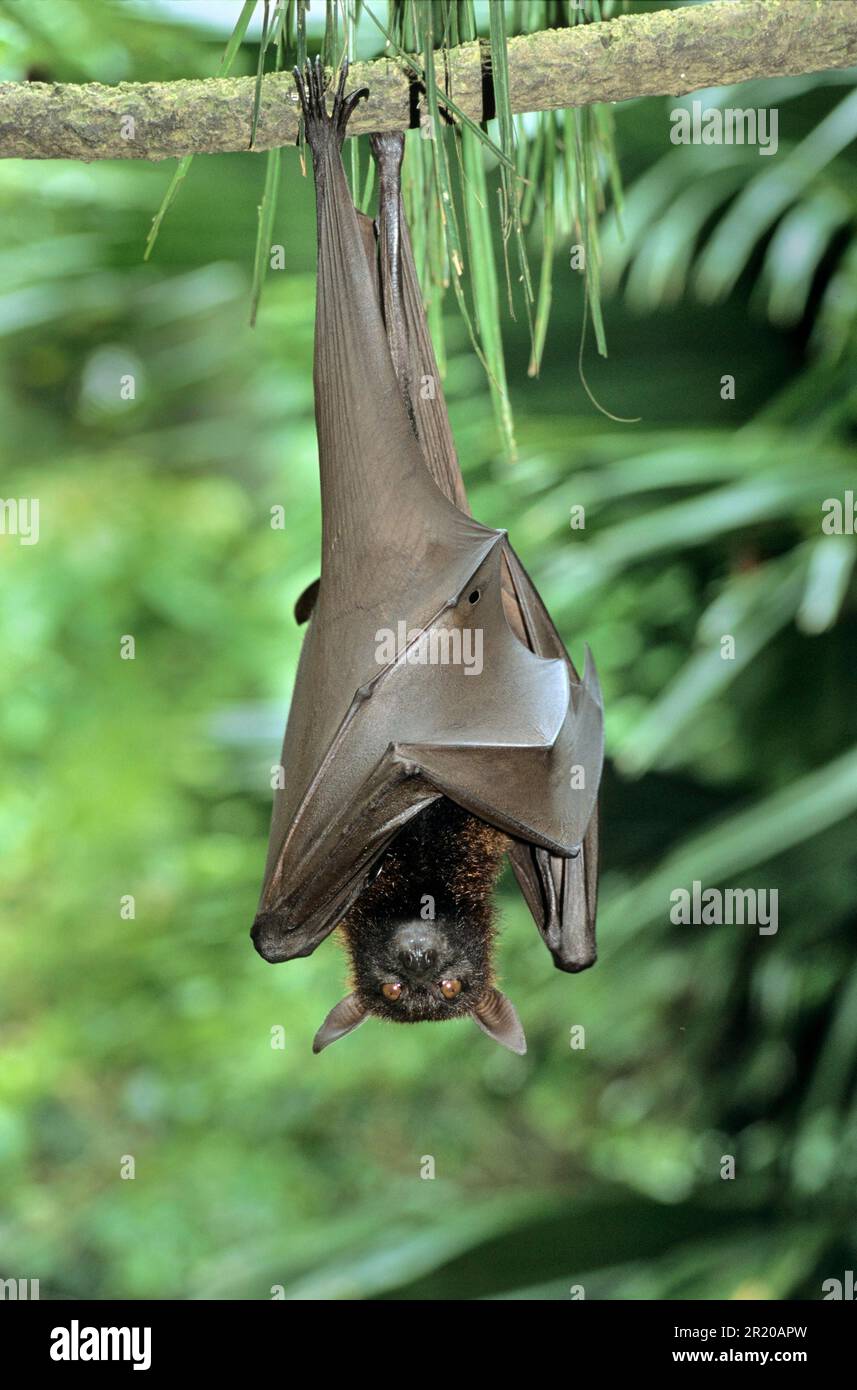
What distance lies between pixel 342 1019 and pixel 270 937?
38 centimetres

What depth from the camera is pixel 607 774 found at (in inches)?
157

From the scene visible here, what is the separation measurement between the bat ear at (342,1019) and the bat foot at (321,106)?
150 cm

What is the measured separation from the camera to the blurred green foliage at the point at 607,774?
3760 millimetres

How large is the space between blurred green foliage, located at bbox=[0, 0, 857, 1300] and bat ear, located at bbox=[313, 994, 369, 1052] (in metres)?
1.36

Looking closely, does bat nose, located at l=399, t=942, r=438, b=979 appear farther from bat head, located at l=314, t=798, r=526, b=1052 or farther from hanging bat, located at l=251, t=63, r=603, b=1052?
hanging bat, located at l=251, t=63, r=603, b=1052

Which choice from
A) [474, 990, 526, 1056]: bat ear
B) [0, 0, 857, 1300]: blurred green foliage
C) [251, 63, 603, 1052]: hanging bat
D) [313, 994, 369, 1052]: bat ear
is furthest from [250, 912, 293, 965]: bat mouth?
[0, 0, 857, 1300]: blurred green foliage

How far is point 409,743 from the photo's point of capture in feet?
6.84

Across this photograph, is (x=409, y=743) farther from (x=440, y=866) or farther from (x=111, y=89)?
(x=111, y=89)

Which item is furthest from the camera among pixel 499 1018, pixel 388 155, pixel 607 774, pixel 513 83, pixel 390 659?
pixel 607 774

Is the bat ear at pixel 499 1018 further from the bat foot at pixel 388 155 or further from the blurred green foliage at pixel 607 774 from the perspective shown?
the bat foot at pixel 388 155

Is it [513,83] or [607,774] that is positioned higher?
[513,83]

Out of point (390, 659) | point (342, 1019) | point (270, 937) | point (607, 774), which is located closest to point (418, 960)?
point (342, 1019)

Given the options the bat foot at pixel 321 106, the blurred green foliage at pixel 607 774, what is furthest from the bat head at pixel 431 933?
the bat foot at pixel 321 106

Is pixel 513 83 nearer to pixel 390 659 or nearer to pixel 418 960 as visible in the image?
pixel 390 659
